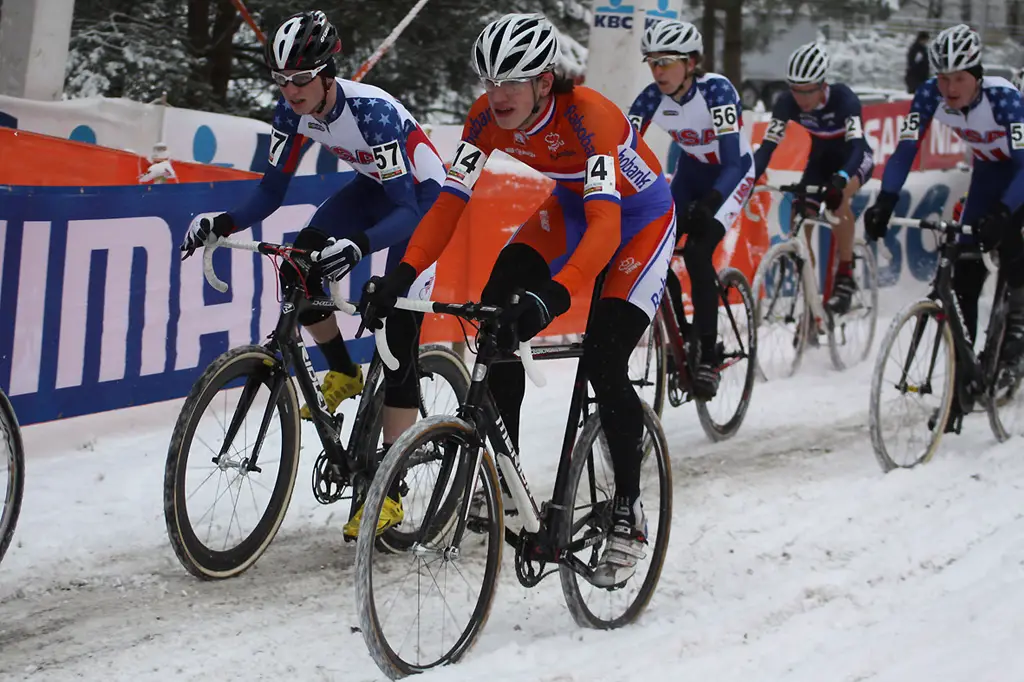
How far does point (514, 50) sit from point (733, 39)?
2202 centimetres

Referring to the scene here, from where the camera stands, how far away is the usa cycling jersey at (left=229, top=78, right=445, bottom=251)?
207 inches

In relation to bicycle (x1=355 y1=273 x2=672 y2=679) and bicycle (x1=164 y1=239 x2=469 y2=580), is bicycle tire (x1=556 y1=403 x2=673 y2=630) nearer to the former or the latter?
bicycle (x1=355 y1=273 x2=672 y2=679)

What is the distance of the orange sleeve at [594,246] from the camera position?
13.8 ft

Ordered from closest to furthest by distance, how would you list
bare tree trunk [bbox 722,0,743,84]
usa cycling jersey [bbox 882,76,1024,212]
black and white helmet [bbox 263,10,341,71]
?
black and white helmet [bbox 263,10,341,71], usa cycling jersey [bbox 882,76,1024,212], bare tree trunk [bbox 722,0,743,84]

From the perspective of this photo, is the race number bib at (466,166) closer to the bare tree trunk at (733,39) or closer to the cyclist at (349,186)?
the cyclist at (349,186)

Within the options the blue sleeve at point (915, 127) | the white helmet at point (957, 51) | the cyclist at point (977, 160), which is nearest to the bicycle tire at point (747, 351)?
the cyclist at point (977, 160)

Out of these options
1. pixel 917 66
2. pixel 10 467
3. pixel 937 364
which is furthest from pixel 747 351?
pixel 917 66

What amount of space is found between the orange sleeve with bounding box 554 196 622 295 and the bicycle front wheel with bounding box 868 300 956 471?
3.15 metres

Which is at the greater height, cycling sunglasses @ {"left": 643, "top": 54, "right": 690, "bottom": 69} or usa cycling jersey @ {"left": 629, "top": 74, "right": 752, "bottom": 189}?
cycling sunglasses @ {"left": 643, "top": 54, "right": 690, "bottom": 69}

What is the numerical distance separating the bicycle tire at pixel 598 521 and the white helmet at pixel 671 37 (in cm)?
344

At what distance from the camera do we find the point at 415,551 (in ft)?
13.7

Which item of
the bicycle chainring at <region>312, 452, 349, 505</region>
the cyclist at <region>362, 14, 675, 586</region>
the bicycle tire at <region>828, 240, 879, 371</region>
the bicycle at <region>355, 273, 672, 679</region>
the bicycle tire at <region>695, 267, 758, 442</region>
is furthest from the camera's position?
the bicycle tire at <region>828, 240, 879, 371</region>

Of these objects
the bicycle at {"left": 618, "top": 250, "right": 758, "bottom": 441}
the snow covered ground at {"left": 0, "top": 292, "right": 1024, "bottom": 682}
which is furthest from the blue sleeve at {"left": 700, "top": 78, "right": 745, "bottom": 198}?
the snow covered ground at {"left": 0, "top": 292, "right": 1024, "bottom": 682}

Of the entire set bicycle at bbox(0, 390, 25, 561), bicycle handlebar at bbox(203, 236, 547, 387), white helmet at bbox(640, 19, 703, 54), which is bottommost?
bicycle at bbox(0, 390, 25, 561)
